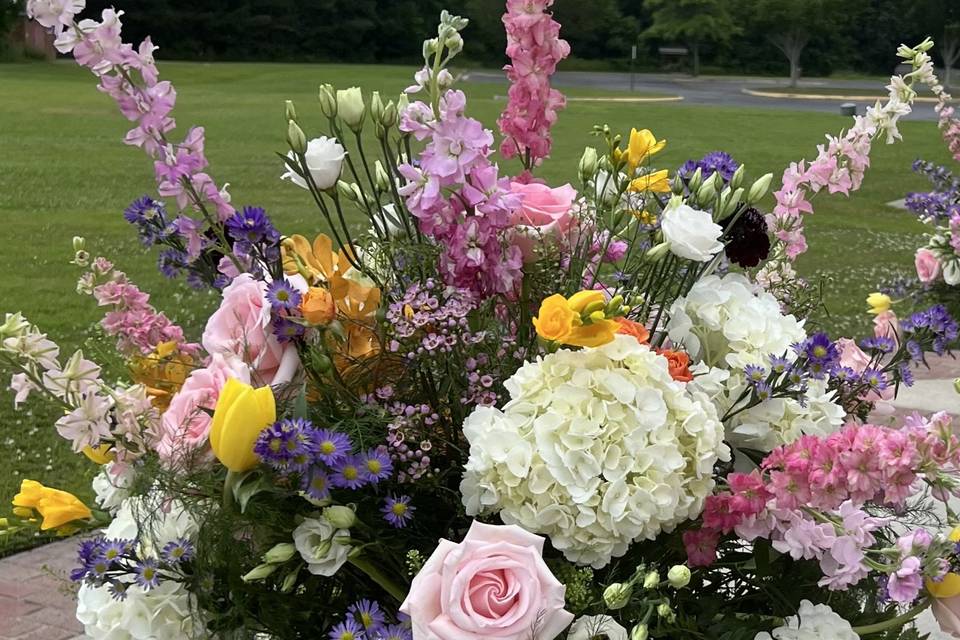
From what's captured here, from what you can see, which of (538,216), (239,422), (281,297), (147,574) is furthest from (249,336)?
(538,216)

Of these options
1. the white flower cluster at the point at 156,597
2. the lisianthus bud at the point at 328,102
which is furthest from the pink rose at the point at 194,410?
the lisianthus bud at the point at 328,102

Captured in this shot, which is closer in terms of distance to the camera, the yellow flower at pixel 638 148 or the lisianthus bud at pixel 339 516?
the lisianthus bud at pixel 339 516

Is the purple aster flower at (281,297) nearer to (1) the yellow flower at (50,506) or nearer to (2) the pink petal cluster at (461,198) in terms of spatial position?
(2) the pink petal cluster at (461,198)

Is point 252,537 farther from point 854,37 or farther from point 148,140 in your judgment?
point 854,37

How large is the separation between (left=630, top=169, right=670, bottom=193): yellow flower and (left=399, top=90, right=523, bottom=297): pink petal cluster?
290 millimetres

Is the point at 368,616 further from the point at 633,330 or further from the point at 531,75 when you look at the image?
the point at 531,75

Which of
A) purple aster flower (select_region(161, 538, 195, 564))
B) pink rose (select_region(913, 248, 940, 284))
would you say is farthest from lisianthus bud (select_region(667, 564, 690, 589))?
pink rose (select_region(913, 248, 940, 284))

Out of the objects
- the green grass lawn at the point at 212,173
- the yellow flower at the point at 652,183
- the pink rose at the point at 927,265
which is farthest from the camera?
the green grass lawn at the point at 212,173

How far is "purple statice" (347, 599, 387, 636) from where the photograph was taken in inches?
47.4

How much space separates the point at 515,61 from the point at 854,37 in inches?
2341

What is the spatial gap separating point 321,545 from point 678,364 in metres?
0.48

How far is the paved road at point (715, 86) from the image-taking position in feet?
104

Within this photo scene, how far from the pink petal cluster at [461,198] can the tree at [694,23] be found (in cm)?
5007

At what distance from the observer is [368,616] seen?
1205mm
